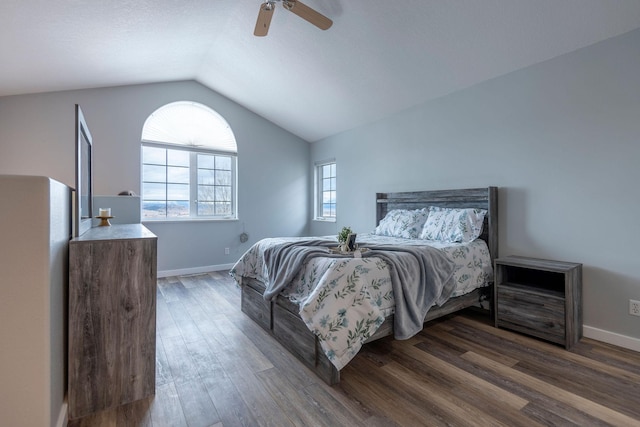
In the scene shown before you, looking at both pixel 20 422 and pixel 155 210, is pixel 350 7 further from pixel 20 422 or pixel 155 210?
pixel 155 210

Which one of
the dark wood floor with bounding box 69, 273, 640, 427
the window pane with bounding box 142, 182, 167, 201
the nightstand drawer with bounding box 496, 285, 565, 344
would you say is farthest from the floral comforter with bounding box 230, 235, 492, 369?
the window pane with bounding box 142, 182, 167, 201

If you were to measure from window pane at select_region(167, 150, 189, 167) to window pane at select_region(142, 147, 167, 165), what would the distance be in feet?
0.23

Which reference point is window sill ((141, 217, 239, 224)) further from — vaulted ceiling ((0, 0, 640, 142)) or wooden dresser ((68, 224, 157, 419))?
wooden dresser ((68, 224, 157, 419))

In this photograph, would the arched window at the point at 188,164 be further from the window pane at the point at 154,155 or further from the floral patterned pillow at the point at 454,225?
the floral patterned pillow at the point at 454,225

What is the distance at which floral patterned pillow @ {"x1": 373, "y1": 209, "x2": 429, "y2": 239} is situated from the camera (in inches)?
136

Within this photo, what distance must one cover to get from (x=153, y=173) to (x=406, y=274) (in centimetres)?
405

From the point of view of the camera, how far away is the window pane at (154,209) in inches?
178

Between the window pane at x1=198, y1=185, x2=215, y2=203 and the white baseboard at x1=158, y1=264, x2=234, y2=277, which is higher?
the window pane at x1=198, y1=185, x2=215, y2=203

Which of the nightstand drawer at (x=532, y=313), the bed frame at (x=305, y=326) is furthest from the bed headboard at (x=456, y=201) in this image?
the nightstand drawer at (x=532, y=313)

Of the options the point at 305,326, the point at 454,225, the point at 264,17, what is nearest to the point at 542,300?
the point at 454,225

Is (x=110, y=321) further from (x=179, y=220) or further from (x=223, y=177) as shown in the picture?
(x=223, y=177)

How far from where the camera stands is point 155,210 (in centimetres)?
460

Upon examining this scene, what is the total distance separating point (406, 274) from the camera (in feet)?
7.15

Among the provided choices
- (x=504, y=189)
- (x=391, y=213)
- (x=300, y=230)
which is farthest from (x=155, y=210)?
(x=504, y=189)
